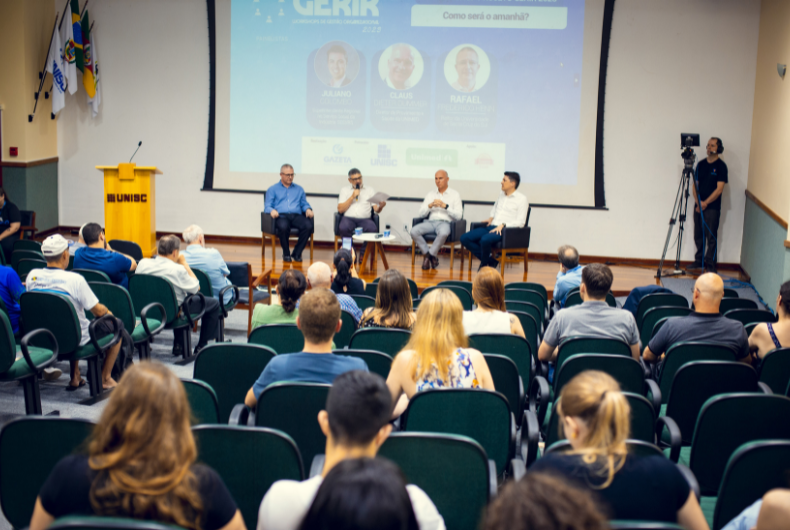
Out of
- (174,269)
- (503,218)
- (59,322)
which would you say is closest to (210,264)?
(174,269)

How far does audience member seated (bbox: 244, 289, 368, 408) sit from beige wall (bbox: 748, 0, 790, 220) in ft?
17.7

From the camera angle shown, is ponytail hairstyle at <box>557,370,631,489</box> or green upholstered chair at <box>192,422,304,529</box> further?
green upholstered chair at <box>192,422,304,529</box>

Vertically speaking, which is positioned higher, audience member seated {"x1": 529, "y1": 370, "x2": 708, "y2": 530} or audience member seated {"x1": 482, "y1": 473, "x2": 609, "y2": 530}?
audience member seated {"x1": 482, "y1": 473, "x2": 609, "y2": 530}

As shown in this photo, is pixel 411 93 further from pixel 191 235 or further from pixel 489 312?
pixel 489 312

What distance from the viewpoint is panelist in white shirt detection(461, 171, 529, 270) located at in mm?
7824

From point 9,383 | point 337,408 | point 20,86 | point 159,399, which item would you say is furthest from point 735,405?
point 20,86

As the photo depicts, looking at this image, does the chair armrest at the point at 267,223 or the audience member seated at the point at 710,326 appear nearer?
the audience member seated at the point at 710,326

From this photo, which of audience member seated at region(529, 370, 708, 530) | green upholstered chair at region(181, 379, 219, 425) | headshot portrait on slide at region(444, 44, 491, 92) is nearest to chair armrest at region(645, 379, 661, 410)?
audience member seated at region(529, 370, 708, 530)

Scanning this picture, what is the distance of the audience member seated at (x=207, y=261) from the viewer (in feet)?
17.8

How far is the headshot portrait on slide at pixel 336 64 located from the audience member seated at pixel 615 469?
782cm

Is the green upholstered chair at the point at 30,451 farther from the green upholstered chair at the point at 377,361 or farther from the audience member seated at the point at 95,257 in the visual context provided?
the audience member seated at the point at 95,257

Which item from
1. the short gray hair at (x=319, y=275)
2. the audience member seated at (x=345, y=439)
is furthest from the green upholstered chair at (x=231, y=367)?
the audience member seated at (x=345, y=439)

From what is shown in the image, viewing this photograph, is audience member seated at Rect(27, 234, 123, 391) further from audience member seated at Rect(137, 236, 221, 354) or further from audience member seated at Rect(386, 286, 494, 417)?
audience member seated at Rect(386, 286, 494, 417)

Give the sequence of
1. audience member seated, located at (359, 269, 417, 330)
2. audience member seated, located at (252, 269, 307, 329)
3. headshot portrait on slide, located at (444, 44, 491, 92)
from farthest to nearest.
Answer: headshot portrait on slide, located at (444, 44, 491, 92) → audience member seated, located at (252, 269, 307, 329) → audience member seated, located at (359, 269, 417, 330)
